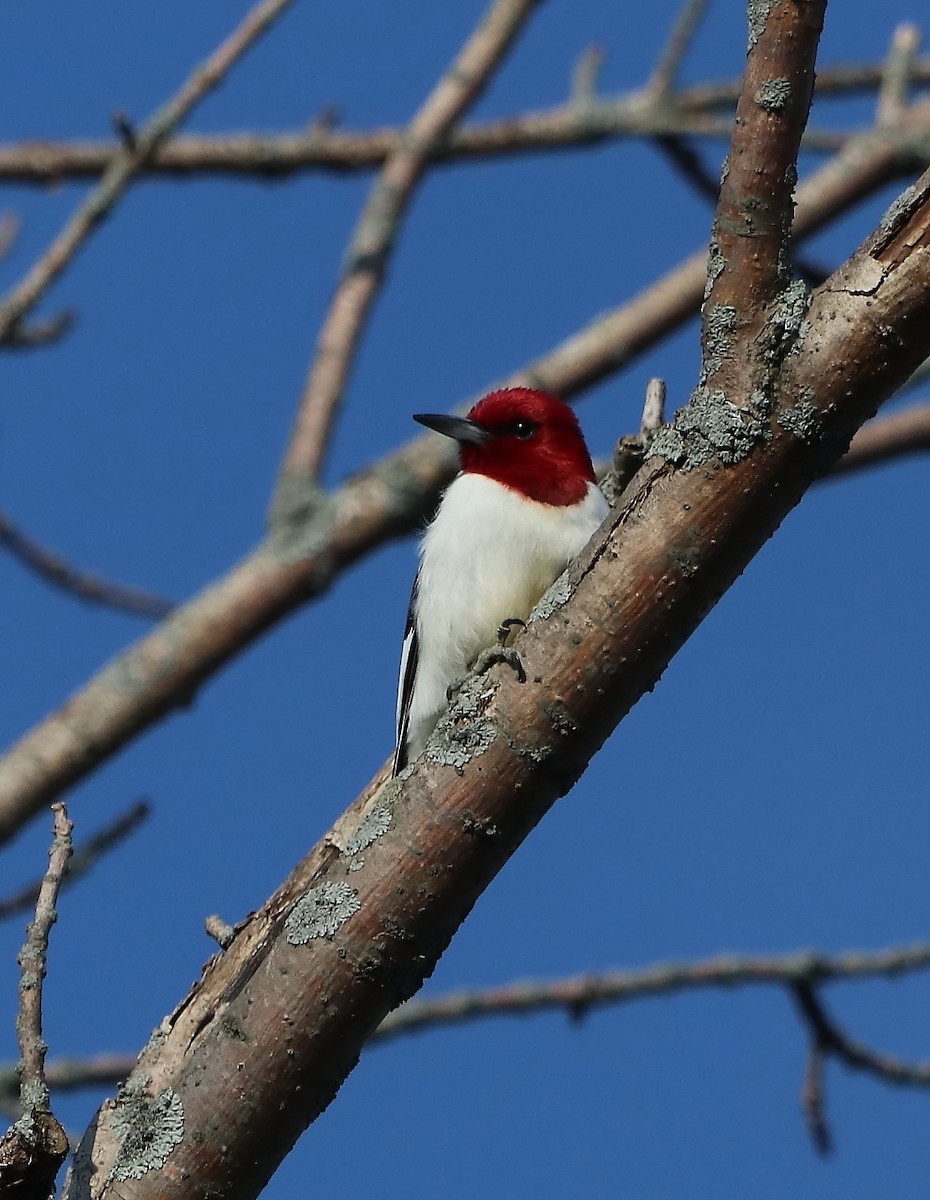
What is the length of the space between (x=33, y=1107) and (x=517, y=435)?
11.2 feet

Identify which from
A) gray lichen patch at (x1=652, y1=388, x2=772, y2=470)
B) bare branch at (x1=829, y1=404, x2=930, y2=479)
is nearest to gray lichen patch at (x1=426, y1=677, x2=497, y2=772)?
gray lichen patch at (x1=652, y1=388, x2=772, y2=470)

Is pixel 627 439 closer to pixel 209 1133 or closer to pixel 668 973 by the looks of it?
pixel 668 973

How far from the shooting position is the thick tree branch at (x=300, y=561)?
528cm

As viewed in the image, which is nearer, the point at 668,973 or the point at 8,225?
the point at 668,973

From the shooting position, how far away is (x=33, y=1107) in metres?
2.67

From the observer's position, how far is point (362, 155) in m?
7.32

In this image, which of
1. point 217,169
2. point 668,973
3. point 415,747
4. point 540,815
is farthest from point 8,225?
point 540,815

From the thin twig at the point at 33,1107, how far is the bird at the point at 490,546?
1.67 meters

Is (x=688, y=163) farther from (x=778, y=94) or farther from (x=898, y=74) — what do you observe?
(x=778, y=94)

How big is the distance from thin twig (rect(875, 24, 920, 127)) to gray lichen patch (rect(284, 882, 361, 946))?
4.63 metres

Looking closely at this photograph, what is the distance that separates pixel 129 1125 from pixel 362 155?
206 inches

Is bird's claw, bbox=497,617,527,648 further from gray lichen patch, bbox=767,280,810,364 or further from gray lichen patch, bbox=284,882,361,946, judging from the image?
gray lichen patch, bbox=767,280,810,364

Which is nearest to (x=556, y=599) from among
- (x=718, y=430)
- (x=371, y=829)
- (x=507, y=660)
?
(x=507, y=660)

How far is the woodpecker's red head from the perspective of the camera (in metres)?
5.51
